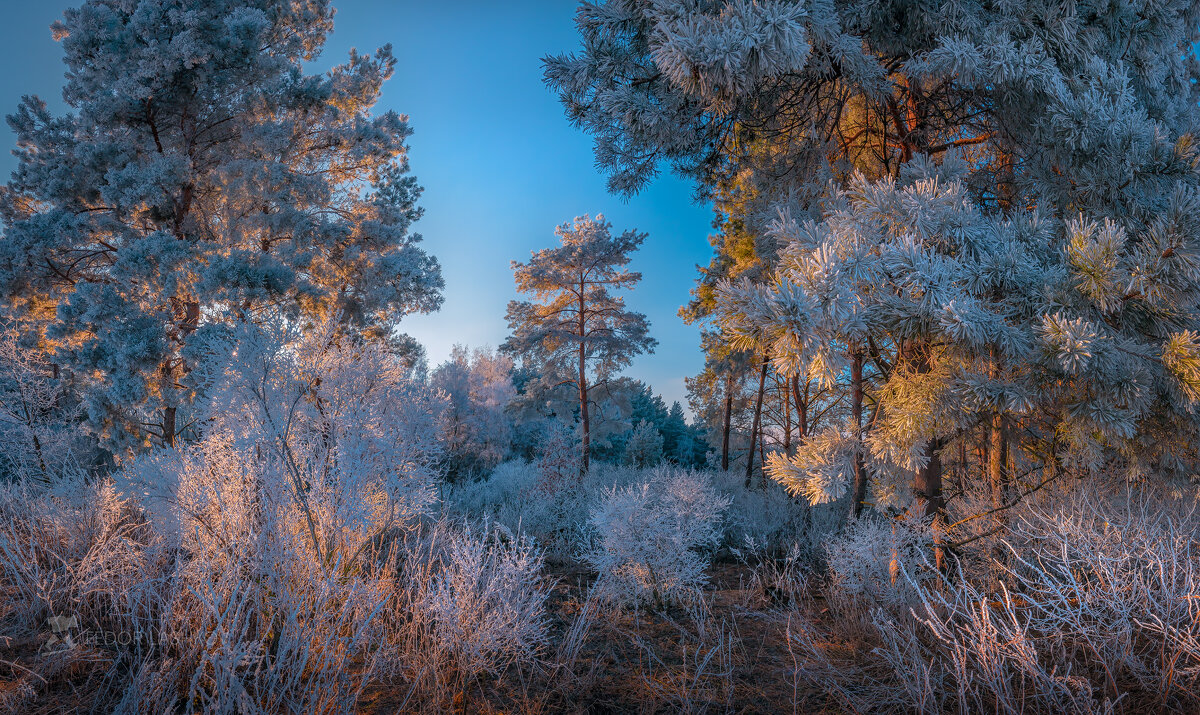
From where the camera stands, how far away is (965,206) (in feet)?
9.84

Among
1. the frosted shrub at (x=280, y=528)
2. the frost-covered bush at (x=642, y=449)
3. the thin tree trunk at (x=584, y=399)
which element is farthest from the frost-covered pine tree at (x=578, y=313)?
the frosted shrub at (x=280, y=528)

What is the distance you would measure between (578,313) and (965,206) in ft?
45.4

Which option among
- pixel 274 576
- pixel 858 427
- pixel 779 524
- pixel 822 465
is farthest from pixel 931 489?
pixel 779 524

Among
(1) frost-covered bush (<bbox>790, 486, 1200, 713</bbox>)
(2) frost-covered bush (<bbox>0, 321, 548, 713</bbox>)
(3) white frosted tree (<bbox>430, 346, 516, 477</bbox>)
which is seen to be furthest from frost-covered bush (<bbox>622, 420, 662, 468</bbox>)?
(1) frost-covered bush (<bbox>790, 486, 1200, 713</bbox>)

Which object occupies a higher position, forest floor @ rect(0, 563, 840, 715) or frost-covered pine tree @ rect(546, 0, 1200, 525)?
frost-covered pine tree @ rect(546, 0, 1200, 525)

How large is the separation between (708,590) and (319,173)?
10.9m

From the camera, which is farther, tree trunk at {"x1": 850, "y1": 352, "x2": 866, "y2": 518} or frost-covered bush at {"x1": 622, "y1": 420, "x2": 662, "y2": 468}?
frost-covered bush at {"x1": 622, "y1": 420, "x2": 662, "y2": 468}

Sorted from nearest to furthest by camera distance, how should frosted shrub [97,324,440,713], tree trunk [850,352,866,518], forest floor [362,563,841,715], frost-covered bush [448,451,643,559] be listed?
frosted shrub [97,324,440,713], forest floor [362,563,841,715], tree trunk [850,352,866,518], frost-covered bush [448,451,643,559]

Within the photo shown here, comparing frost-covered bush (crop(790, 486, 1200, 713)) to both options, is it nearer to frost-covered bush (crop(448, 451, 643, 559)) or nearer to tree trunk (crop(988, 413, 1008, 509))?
tree trunk (crop(988, 413, 1008, 509))

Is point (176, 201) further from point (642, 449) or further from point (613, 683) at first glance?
point (642, 449)

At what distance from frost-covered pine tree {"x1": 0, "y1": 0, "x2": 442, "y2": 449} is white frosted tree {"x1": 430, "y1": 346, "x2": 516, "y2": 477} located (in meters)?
9.08

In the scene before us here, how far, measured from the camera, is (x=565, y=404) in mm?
18172

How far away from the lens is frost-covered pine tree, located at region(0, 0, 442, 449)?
902 cm

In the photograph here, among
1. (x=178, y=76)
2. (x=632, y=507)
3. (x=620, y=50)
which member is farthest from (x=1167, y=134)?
(x=178, y=76)
